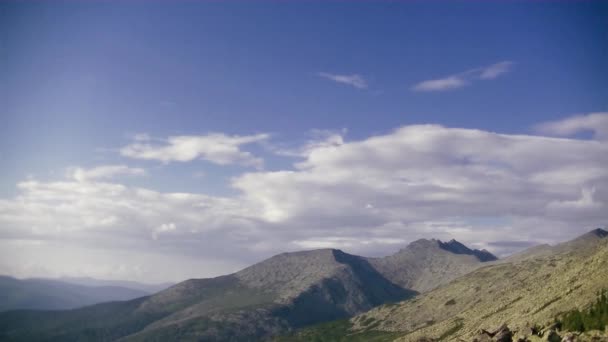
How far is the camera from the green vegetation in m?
122

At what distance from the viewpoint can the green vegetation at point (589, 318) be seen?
12224 cm

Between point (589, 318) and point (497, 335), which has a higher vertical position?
point (589, 318)

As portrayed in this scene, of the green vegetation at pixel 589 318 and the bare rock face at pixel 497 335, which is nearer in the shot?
the green vegetation at pixel 589 318

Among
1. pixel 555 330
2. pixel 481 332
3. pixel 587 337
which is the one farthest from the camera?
pixel 481 332

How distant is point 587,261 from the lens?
196 metres

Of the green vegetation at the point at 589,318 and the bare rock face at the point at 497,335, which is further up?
the green vegetation at the point at 589,318

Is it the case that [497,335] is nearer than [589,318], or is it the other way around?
[589,318]

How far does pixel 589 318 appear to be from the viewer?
418 feet

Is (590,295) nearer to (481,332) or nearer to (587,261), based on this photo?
(481,332)

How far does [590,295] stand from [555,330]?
23859 millimetres

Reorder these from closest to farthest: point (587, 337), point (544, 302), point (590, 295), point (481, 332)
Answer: point (587, 337)
point (590, 295)
point (481, 332)
point (544, 302)

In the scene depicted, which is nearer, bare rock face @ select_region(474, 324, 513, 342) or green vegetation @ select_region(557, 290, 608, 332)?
green vegetation @ select_region(557, 290, 608, 332)

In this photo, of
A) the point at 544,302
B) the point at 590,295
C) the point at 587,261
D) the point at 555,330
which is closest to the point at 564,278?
the point at 587,261

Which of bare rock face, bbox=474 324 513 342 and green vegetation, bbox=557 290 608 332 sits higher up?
green vegetation, bbox=557 290 608 332
